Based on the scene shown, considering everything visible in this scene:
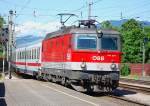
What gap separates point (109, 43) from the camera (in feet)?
75.9

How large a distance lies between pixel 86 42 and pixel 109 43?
114 cm

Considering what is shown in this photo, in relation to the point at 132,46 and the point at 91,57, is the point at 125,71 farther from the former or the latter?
the point at 91,57

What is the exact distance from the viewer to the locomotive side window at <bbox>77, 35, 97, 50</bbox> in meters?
22.8

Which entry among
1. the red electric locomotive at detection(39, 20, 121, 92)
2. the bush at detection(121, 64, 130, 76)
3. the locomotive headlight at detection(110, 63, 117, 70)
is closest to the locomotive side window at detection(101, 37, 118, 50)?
the red electric locomotive at detection(39, 20, 121, 92)

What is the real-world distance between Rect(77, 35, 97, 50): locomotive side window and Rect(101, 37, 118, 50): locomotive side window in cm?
40

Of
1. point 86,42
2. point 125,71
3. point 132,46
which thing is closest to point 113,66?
point 86,42

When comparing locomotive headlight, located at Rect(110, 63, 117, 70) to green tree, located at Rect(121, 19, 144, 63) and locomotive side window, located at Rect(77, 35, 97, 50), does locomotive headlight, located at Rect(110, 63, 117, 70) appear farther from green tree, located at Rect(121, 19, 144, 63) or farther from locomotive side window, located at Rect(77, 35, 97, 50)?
green tree, located at Rect(121, 19, 144, 63)

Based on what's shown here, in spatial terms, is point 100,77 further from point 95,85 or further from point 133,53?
point 133,53

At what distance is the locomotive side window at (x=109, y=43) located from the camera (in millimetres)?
23031

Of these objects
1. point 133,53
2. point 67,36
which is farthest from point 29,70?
point 133,53

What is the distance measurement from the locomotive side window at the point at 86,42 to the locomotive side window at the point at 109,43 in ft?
1.30

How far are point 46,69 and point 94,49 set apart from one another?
8.03m

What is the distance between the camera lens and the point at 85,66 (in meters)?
A: 22.5

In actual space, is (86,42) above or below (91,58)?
above
